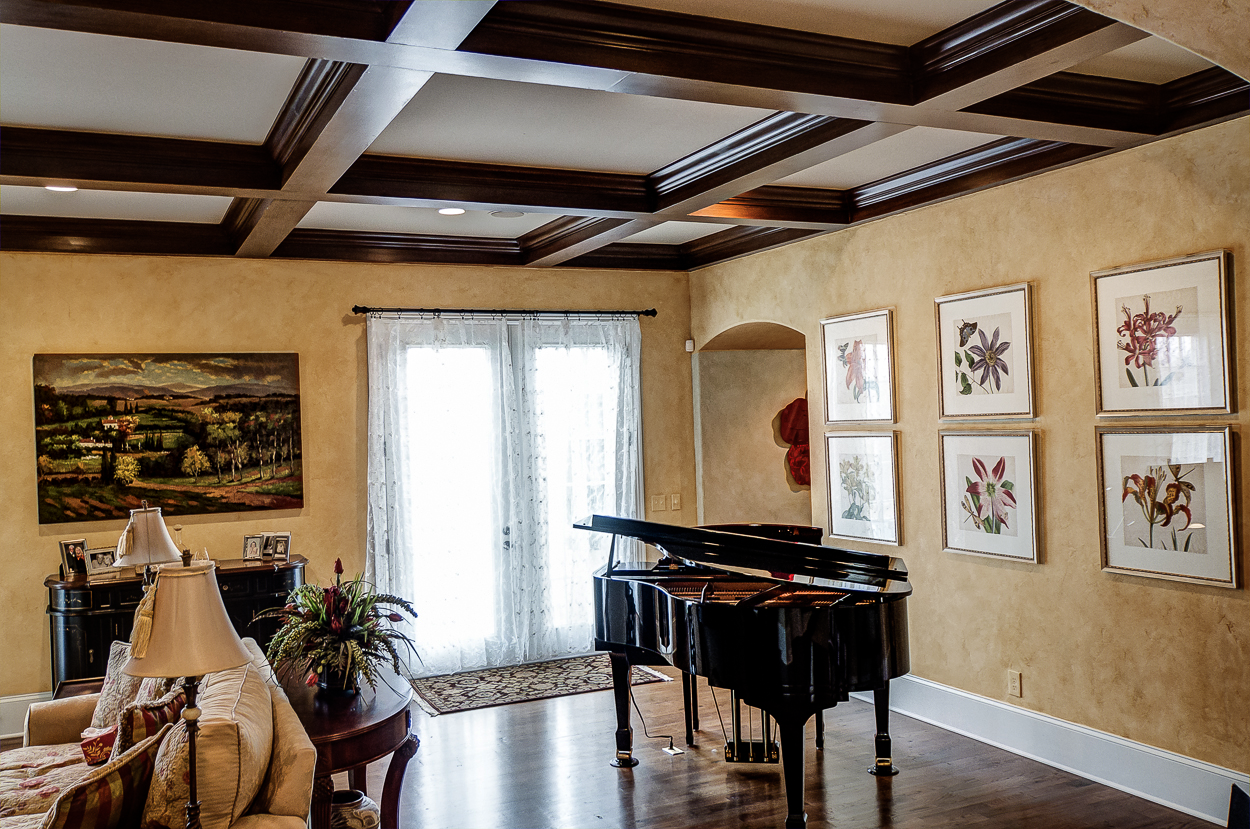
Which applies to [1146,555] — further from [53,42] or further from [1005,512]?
[53,42]

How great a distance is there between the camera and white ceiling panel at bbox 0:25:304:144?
318cm

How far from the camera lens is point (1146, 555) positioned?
429 cm

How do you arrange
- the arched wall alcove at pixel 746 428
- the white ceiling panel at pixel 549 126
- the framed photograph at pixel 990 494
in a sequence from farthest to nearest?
the arched wall alcove at pixel 746 428, the framed photograph at pixel 990 494, the white ceiling panel at pixel 549 126

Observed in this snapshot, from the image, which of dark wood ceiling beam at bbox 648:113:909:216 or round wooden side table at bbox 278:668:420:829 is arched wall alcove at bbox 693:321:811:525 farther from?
round wooden side table at bbox 278:668:420:829

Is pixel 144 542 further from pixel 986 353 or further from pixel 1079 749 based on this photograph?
pixel 1079 749

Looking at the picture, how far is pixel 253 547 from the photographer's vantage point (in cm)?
614

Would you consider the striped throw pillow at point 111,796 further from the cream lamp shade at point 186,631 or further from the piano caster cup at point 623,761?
the piano caster cup at point 623,761

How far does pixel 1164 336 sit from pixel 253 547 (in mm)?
5194

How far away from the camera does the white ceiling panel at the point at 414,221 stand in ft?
19.2

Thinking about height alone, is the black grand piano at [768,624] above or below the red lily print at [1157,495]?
below

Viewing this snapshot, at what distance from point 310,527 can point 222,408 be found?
97 cm

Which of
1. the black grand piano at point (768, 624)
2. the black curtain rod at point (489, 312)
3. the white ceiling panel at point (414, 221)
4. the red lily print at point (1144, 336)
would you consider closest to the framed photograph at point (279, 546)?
the black curtain rod at point (489, 312)

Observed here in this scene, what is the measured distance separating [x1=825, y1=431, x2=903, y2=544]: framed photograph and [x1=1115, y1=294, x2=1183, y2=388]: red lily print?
1.58 meters

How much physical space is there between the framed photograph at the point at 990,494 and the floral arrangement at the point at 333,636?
3.10 meters
